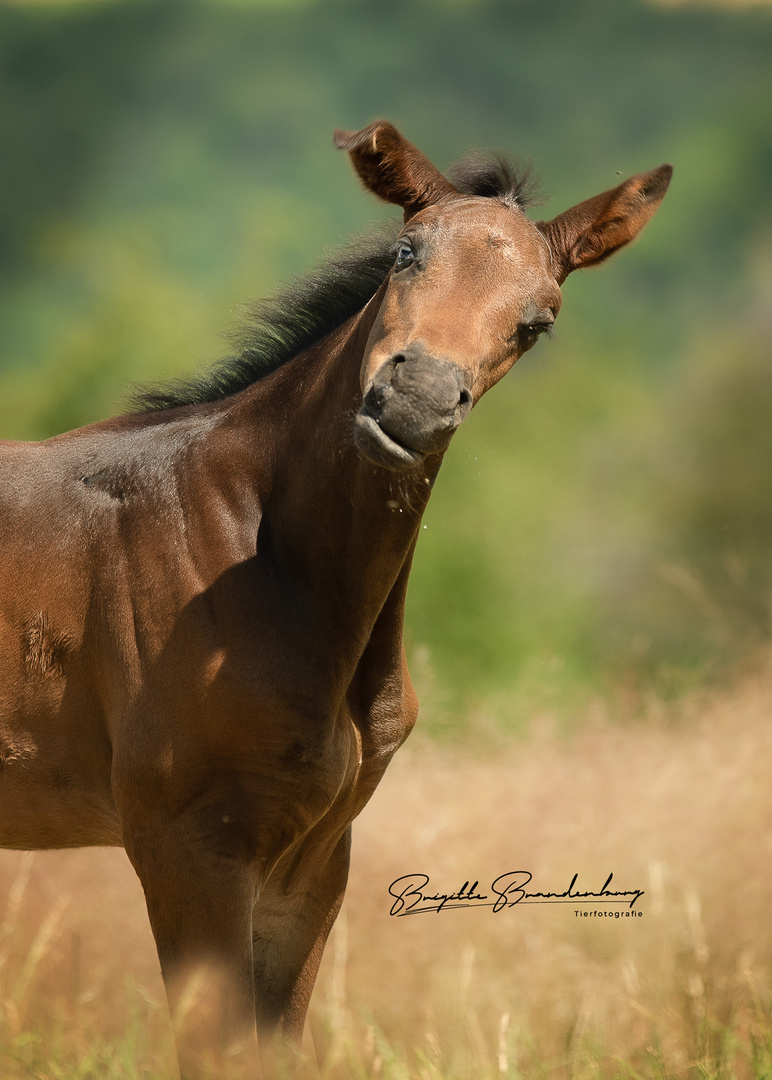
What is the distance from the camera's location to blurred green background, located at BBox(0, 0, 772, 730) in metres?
11.9

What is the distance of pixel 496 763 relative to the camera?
8227 mm

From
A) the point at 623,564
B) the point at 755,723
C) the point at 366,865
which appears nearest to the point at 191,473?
the point at 366,865

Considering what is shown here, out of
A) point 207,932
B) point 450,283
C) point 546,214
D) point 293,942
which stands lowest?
point 293,942

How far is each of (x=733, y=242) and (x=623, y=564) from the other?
576 cm

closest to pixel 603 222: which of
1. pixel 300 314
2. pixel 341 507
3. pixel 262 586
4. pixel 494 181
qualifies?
pixel 494 181

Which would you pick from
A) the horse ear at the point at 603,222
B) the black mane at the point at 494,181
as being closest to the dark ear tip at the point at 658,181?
the horse ear at the point at 603,222

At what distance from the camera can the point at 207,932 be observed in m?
2.86

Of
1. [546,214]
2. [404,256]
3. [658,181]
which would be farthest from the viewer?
[546,214]

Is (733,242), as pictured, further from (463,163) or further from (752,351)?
(463,163)

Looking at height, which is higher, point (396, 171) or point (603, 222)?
point (396, 171)

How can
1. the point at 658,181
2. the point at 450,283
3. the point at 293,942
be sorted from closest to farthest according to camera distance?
the point at 450,283 → the point at 658,181 → the point at 293,942

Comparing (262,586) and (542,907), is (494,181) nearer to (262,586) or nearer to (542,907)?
(262,586)

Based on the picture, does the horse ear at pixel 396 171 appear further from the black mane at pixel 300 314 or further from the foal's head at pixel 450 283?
the black mane at pixel 300 314

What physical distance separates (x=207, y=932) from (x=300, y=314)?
1957 millimetres
